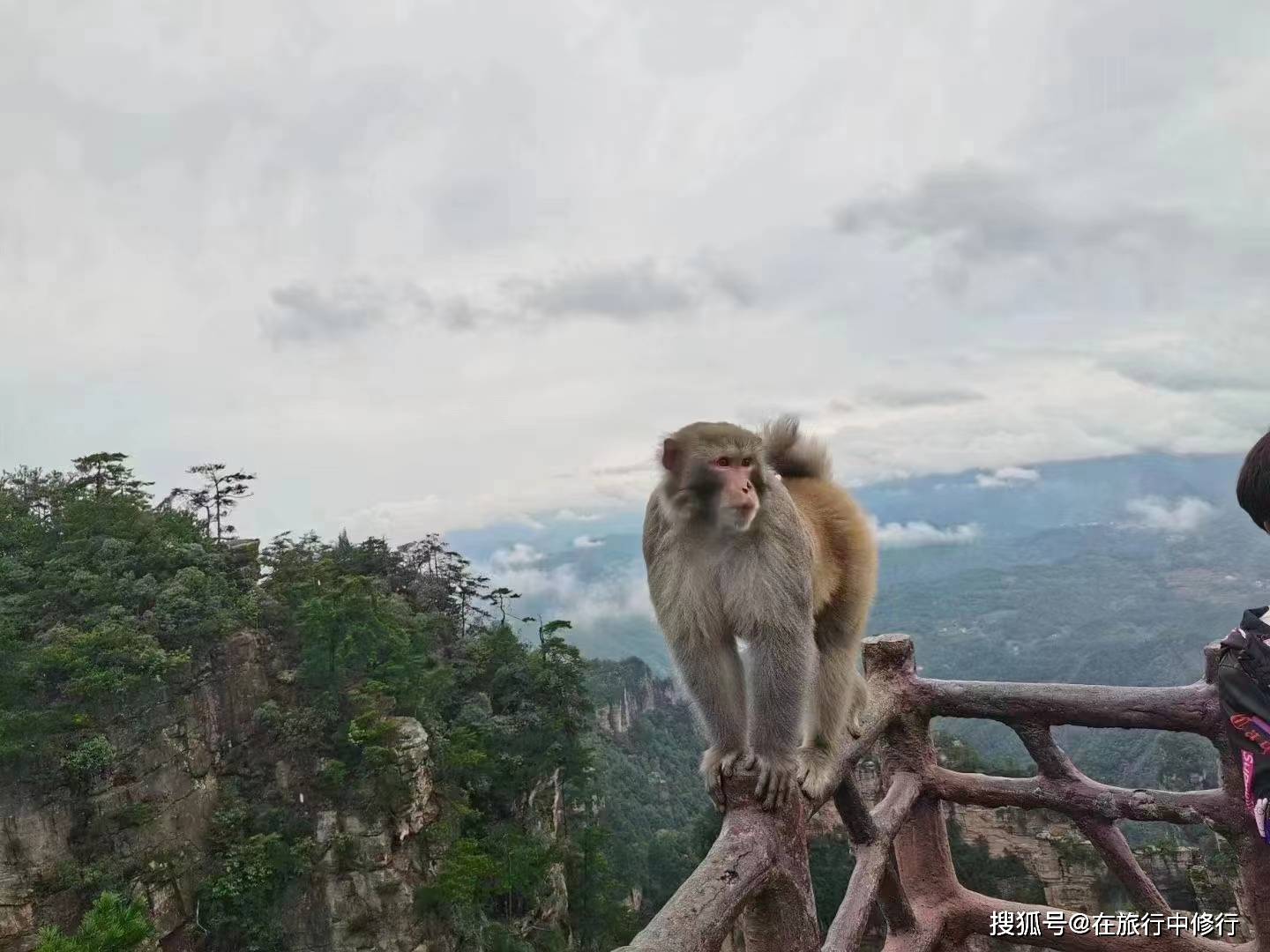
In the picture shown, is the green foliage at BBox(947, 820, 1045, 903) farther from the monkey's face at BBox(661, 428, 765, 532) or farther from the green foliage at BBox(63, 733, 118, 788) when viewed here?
the monkey's face at BBox(661, 428, 765, 532)

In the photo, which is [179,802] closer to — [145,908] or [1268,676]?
[145,908]

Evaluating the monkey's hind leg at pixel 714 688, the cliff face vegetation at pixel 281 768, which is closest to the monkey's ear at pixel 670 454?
the monkey's hind leg at pixel 714 688

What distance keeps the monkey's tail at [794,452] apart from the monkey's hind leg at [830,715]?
86cm

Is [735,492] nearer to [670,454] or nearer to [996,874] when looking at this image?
[670,454]

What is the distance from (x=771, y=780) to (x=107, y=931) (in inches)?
736

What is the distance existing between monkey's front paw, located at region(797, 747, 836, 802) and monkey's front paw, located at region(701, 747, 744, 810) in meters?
0.26

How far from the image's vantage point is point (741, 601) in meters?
3.05

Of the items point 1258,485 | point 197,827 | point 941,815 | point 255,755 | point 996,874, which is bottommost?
point 996,874

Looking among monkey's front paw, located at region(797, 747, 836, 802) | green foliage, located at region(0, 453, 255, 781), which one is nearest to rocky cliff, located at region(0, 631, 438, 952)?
green foliage, located at region(0, 453, 255, 781)

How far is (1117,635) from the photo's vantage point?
376 feet

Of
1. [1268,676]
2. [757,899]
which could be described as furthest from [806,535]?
[1268,676]

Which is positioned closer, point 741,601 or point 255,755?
point 741,601

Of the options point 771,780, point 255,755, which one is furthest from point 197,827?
point 771,780

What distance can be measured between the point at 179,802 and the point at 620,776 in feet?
113
